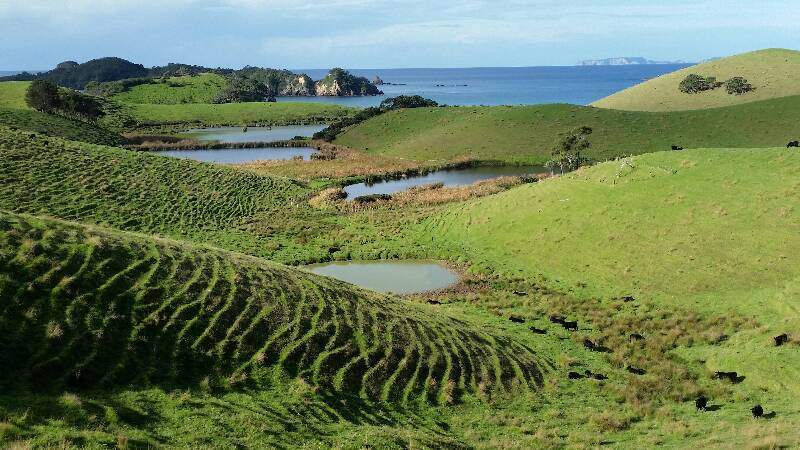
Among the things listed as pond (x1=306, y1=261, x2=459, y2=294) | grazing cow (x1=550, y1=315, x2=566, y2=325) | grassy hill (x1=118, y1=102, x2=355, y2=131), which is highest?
grassy hill (x1=118, y1=102, x2=355, y2=131)

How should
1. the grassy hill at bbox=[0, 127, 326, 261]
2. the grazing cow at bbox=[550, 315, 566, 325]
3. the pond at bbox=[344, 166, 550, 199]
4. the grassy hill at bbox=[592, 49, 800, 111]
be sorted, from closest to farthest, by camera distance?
the grazing cow at bbox=[550, 315, 566, 325]
the grassy hill at bbox=[0, 127, 326, 261]
the pond at bbox=[344, 166, 550, 199]
the grassy hill at bbox=[592, 49, 800, 111]

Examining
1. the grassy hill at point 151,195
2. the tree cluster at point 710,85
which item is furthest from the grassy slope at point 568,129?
the grassy hill at point 151,195

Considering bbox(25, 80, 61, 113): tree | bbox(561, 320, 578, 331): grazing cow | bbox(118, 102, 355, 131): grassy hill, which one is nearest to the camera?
bbox(561, 320, 578, 331): grazing cow

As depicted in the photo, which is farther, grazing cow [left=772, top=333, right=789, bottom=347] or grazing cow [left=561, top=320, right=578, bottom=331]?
grazing cow [left=561, top=320, right=578, bottom=331]

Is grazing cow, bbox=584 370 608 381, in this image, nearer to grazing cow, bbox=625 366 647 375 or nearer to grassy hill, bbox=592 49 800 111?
grazing cow, bbox=625 366 647 375

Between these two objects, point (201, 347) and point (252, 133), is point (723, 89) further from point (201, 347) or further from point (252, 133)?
point (201, 347)

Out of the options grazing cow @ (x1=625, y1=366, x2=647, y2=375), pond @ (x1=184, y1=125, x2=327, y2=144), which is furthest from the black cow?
pond @ (x1=184, y1=125, x2=327, y2=144)

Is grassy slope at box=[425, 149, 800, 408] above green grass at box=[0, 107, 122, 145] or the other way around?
the other way around

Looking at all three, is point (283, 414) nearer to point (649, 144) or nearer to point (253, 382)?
point (253, 382)
